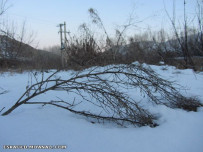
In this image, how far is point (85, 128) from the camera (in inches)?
45.9

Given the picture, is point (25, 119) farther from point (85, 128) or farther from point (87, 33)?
point (87, 33)

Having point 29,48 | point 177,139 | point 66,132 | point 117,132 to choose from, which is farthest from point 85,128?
point 29,48

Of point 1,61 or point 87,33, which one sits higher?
point 87,33

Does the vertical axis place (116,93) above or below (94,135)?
above

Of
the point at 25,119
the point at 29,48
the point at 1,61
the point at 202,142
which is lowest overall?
the point at 202,142

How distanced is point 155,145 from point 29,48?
10855mm

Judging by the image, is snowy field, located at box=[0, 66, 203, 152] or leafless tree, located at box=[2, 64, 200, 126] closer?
snowy field, located at box=[0, 66, 203, 152]

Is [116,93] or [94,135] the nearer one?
[94,135]

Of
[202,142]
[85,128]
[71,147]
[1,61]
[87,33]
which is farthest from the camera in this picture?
[1,61]

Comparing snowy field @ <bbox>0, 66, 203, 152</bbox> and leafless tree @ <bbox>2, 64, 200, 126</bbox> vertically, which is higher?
leafless tree @ <bbox>2, 64, 200, 126</bbox>

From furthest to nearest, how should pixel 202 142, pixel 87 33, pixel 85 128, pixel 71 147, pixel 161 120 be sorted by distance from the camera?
pixel 87 33 → pixel 161 120 → pixel 85 128 → pixel 202 142 → pixel 71 147

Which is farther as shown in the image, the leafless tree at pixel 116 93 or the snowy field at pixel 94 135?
the leafless tree at pixel 116 93

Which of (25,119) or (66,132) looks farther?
(25,119)

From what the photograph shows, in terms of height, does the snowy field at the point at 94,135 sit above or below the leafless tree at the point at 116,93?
below
